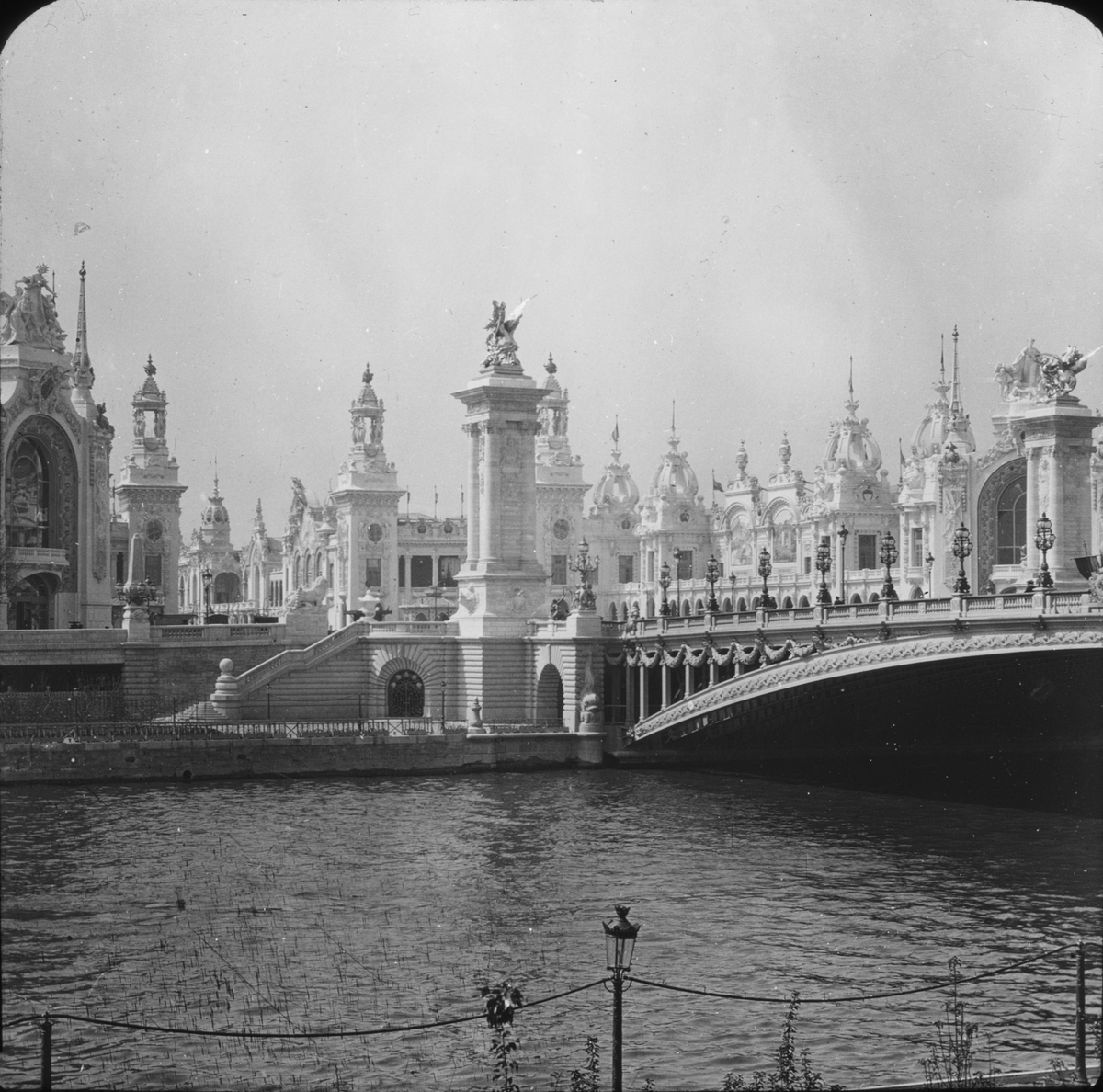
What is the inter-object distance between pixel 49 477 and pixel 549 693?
23.7 meters

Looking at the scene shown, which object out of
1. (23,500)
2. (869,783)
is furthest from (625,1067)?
(23,500)

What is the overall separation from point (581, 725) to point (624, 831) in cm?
1627

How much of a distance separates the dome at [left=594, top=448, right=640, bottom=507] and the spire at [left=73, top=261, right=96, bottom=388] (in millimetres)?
45131

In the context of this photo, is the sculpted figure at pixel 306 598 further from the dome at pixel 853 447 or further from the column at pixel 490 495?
the dome at pixel 853 447

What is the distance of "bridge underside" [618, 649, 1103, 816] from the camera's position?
5281 cm

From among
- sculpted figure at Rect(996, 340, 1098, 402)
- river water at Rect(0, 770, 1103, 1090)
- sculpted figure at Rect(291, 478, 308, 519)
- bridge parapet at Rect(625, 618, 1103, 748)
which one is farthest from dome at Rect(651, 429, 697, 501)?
river water at Rect(0, 770, 1103, 1090)

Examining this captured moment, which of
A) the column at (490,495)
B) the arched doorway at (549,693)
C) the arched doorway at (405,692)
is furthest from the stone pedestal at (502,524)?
the arched doorway at (405,692)

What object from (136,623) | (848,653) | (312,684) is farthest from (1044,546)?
(136,623)

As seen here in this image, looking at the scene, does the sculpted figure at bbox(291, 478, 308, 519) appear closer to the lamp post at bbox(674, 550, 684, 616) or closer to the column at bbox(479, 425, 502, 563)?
the lamp post at bbox(674, 550, 684, 616)

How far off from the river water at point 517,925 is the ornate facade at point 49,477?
24.9 metres

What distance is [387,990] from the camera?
29312 millimetres

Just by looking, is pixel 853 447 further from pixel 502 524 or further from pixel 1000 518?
pixel 502 524

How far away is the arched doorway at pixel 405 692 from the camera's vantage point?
218 feet

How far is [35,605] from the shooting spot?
7606 cm
